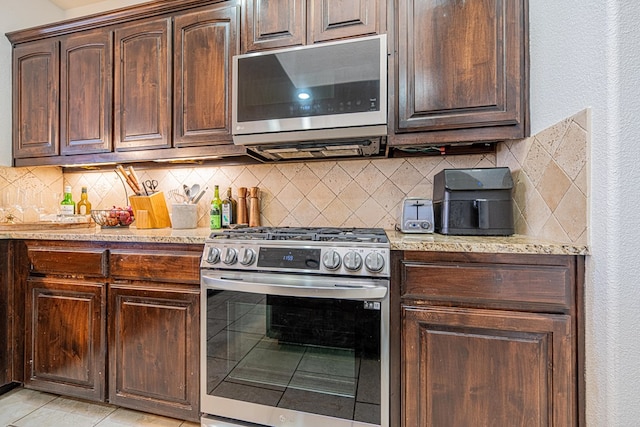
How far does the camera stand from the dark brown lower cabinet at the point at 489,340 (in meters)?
1.00

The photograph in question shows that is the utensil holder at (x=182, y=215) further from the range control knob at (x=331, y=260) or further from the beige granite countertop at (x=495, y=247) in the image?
the beige granite countertop at (x=495, y=247)

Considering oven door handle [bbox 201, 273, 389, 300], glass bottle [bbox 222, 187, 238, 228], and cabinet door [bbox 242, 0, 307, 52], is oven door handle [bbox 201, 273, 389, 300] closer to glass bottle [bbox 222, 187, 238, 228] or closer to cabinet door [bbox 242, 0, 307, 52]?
glass bottle [bbox 222, 187, 238, 228]

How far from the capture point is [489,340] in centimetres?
107

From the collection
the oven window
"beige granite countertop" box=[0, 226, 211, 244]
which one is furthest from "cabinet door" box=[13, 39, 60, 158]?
the oven window

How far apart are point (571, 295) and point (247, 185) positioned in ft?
5.71

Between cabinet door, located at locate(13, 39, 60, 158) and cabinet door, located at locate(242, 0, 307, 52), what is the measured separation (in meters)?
1.41

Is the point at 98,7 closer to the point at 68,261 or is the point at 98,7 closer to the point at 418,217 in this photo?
the point at 68,261

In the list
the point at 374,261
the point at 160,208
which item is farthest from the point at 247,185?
the point at 374,261

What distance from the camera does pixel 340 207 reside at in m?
1.86

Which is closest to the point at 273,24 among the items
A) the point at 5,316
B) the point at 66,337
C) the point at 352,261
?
the point at 352,261

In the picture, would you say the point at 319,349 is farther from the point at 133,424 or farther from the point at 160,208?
the point at 160,208

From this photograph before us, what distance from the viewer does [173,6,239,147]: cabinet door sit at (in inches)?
66.7

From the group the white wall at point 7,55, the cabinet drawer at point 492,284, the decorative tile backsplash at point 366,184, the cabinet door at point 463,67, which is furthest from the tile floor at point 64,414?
the cabinet door at point 463,67

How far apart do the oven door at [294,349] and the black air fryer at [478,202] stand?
0.52 meters
